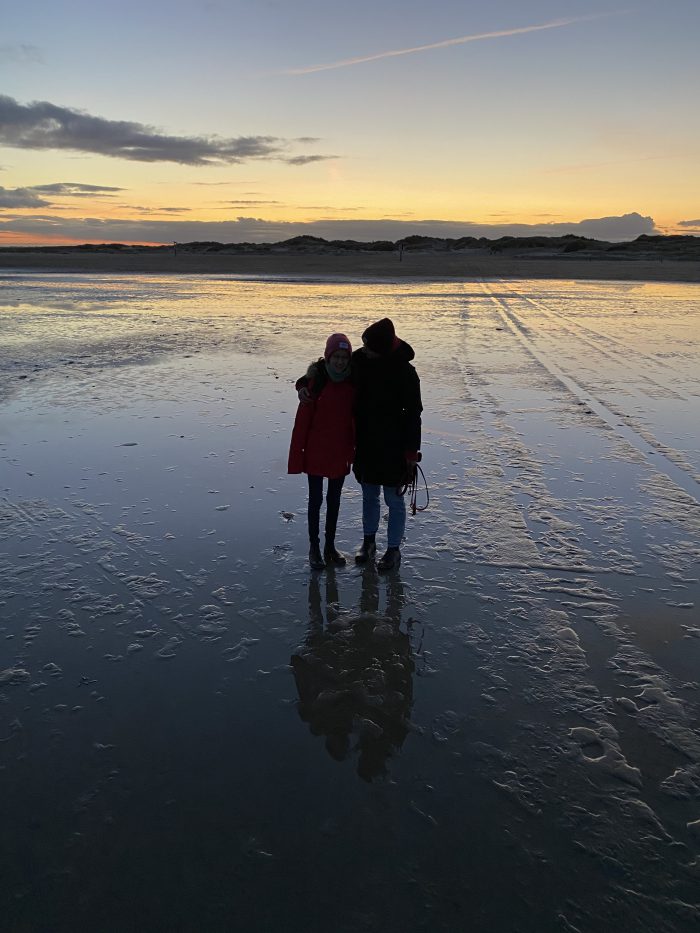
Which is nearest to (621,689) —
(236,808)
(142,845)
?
(236,808)

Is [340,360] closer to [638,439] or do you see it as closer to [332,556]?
[332,556]

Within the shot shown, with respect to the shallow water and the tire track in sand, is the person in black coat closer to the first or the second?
the shallow water

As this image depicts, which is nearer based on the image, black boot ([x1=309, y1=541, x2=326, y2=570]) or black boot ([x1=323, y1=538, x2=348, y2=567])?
black boot ([x1=309, y1=541, x2=326, y2=570])

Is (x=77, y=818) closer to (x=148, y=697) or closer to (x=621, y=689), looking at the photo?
(x=148, y=697)

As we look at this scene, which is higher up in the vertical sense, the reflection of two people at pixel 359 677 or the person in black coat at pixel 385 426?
the person in black coat at pixel 385 426

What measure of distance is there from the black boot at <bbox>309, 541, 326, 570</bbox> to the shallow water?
12cm

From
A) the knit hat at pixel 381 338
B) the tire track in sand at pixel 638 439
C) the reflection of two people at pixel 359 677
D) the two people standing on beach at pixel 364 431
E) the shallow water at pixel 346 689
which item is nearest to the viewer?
the shallow water at pixel 346 689

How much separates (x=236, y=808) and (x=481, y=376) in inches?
382

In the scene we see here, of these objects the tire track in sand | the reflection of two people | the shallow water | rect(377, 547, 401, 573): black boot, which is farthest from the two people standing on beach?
the tire track in sand

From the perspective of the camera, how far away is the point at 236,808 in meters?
2.71

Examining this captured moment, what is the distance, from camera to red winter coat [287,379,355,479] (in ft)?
15.7

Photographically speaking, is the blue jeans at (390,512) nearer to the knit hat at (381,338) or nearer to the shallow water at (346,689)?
the shallow water at (346,689)

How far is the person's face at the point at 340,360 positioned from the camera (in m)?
4.64

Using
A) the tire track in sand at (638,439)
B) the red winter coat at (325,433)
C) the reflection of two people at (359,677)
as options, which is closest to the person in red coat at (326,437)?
the red winter coat at (325,433)
